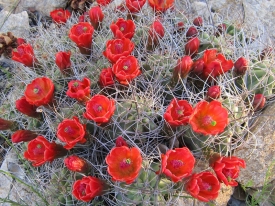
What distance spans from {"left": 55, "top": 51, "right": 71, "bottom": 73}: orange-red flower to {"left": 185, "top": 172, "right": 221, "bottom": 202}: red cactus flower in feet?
3.45

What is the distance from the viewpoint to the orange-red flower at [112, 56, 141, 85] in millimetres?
1832

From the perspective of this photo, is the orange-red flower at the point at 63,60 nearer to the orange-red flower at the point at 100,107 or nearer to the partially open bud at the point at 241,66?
the orange-red flower at the point at 100,107

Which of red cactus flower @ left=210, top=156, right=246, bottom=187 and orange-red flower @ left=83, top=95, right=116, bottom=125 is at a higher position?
orange-red flower @ left=83, top=95, right=116, bottom=125

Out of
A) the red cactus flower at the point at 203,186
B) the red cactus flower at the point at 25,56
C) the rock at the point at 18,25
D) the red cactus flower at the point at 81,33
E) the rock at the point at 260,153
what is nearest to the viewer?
the red cactus flower at the point at 203,186

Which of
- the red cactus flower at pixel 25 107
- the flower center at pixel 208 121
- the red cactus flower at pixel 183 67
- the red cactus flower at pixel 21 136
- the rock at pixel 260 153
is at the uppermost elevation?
the red cactus flower at pixel 183 67

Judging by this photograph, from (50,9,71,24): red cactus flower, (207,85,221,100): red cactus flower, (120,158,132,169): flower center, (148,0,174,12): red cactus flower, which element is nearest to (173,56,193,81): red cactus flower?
(207,85,221,100): red cactus flower

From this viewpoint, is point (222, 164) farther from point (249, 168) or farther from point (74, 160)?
point (74, 160)

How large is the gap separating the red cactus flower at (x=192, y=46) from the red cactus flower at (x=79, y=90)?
2.33 feet

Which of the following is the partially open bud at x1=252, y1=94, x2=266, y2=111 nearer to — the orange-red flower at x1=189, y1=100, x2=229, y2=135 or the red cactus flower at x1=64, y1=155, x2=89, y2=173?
the orange-red flower at x1=189, y1=100, x2=229, y2=135

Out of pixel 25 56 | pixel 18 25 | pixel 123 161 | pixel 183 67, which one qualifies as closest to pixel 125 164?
pixel 123 161

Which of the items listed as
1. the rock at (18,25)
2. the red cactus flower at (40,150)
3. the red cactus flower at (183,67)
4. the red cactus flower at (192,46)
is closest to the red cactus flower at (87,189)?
the red cactus flower at (40,150)

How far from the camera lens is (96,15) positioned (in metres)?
2.46

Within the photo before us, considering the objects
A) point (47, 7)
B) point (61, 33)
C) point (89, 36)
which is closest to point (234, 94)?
point (89, 36)

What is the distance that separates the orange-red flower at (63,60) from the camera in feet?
6.75
